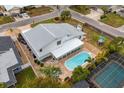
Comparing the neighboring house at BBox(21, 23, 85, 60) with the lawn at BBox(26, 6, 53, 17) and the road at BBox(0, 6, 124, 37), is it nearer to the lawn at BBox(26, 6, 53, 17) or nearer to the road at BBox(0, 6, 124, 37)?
the road at BBox(0, 6, 124, 37)

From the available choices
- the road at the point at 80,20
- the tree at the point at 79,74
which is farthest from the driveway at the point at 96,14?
the tree at the point at 79,74

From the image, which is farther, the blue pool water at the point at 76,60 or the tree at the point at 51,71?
the blue pool water at the point at 76,60

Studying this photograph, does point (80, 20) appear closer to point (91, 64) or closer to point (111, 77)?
point (91, 64)

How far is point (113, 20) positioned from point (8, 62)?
808 inches

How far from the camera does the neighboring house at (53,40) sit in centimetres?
2169

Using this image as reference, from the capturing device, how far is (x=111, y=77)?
731 inches

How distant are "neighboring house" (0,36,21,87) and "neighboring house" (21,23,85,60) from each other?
2.52m

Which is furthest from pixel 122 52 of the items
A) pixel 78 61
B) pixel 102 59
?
pixel 78 61

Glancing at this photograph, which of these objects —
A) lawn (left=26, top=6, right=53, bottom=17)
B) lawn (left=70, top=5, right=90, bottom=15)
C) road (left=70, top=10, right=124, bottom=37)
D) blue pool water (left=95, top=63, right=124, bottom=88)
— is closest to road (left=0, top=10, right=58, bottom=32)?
lawn (left=26, top=6, right=53, bottom=17)

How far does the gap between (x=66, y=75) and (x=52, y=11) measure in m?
19.3

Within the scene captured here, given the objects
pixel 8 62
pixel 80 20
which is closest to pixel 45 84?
pixel 8 62

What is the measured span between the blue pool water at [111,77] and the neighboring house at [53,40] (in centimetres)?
564

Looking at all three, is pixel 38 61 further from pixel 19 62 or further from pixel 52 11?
pixel 52 11

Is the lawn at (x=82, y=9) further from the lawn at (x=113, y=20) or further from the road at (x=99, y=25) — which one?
the lawn at (x=113, y=20)
